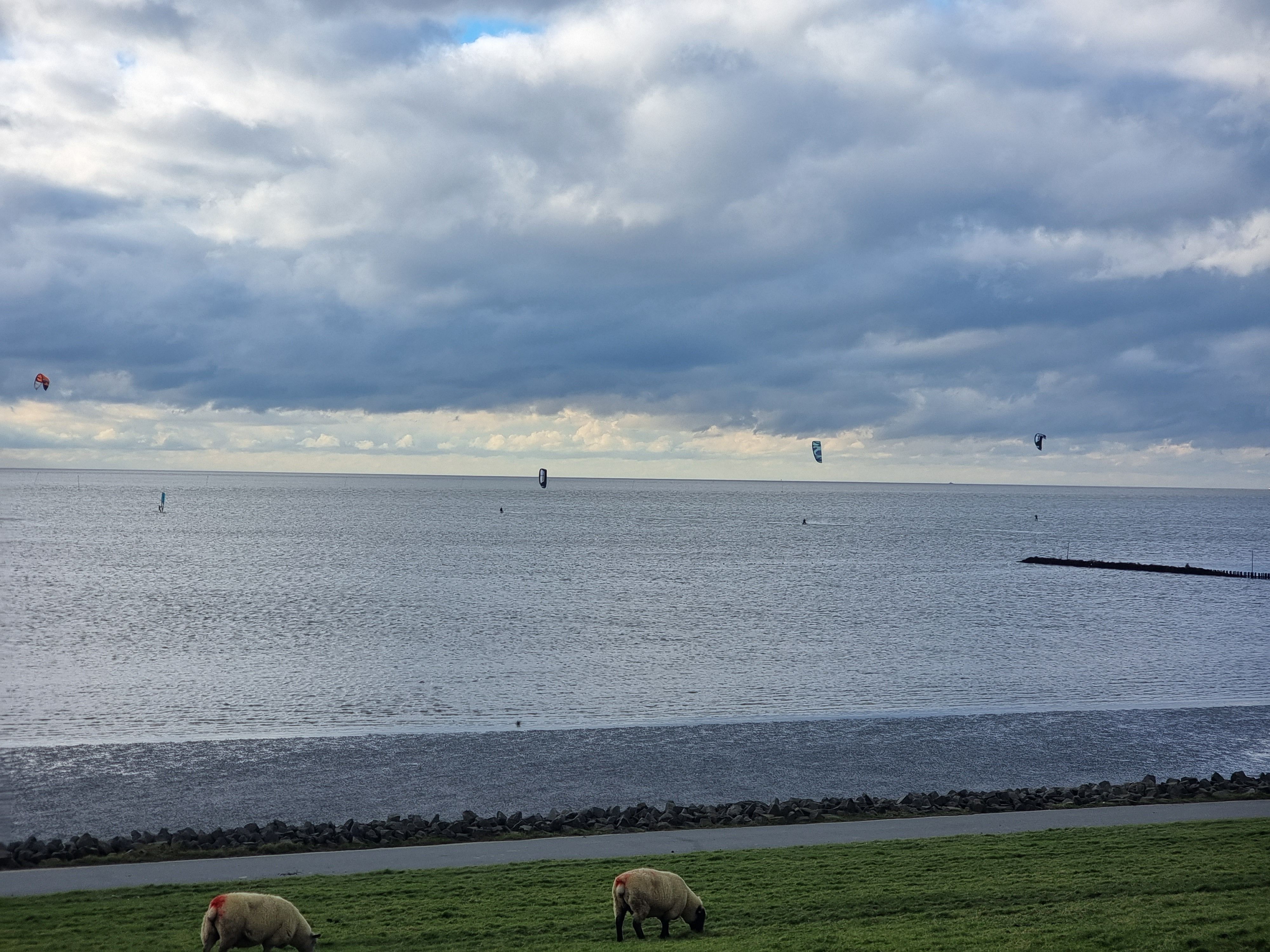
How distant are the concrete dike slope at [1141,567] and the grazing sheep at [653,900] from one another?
95546mm

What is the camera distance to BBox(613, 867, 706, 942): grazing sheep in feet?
36.4

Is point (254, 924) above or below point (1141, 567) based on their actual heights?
below

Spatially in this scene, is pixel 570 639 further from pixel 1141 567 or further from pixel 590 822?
pixel 1141 567

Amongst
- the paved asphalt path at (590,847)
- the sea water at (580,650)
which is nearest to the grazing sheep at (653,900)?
the paved asphalt path at (590,847)

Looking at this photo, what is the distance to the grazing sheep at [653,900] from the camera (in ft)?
36.4

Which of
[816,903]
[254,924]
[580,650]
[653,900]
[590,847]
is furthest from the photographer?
[580,650]

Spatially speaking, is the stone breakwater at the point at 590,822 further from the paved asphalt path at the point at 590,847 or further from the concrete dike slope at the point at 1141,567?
the concrete dike slope at the point at 1141,567

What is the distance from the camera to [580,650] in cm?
4644

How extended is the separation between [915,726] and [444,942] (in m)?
21.7

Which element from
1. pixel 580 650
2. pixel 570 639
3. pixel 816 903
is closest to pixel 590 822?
pixel 816 903

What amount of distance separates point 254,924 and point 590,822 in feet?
31.8

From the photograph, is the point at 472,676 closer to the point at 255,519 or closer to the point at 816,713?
the point at 816,713

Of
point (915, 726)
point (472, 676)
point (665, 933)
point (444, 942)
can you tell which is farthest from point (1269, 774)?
point (472, 676)

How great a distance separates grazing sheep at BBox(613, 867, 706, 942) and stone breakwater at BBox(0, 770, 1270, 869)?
23.6 ft
